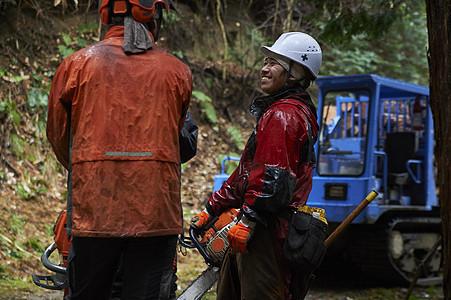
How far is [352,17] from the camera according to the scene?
288 inches

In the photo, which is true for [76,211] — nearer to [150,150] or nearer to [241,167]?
[150,150]

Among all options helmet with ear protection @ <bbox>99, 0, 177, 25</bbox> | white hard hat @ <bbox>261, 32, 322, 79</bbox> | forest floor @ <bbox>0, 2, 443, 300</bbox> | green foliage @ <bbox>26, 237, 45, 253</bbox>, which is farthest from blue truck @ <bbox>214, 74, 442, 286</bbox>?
helmet with ear protection @ <bbox>99, 0, 177, 25</bbox>

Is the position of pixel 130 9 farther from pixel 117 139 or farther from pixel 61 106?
pixel 117 139

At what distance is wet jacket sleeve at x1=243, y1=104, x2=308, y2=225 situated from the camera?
2.95 meters

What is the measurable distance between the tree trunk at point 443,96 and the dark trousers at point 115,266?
2205mm

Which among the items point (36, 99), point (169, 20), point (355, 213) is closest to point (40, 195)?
point (36, 99)

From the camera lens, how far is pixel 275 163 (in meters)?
2.98

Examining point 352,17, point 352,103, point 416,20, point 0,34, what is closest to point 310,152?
point 352,17

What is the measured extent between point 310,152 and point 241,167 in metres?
0.42

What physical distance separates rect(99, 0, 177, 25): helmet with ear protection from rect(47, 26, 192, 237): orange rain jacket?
0.75 ft

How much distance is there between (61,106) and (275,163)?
1137mm

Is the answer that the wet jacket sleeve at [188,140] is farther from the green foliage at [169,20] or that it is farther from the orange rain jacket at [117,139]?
the green foliage at [169,20]

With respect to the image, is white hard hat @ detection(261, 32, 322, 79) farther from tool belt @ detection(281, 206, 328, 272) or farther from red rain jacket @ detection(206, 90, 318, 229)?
tool belt @ detection(281, 206, 328, 272)

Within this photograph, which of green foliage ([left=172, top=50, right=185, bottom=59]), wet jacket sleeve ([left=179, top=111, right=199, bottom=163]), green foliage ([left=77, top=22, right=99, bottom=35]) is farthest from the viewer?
green foliage ([left=172, top=50, right=185, bottom=59])
